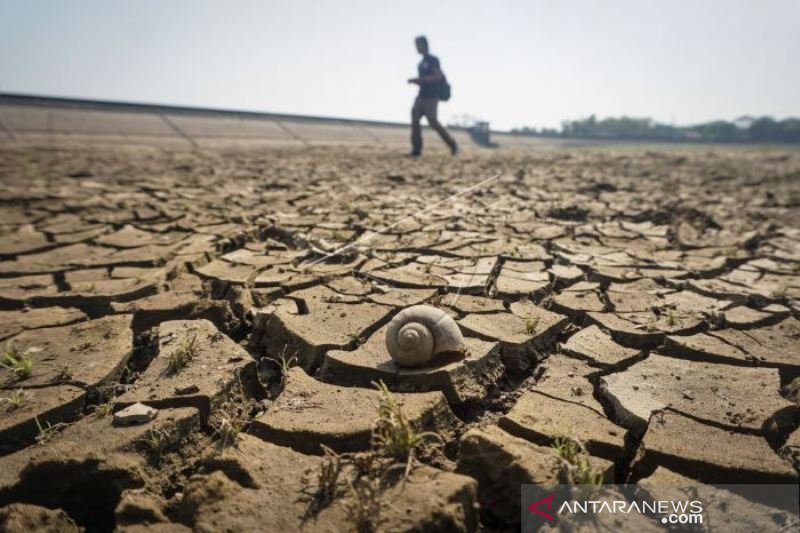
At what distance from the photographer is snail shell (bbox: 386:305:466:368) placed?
167 cm

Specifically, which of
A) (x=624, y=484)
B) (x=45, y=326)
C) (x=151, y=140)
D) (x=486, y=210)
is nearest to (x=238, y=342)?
(x=45, y=326)

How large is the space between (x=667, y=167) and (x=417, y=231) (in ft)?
23.5

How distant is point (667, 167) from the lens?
9125 mm

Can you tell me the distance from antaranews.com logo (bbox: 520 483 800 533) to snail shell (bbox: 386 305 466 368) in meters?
0.57

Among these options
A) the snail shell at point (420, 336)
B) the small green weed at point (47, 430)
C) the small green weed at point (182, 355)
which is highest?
the snail shell at point (420, 336)

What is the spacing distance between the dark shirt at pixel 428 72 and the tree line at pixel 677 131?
43.7 feet

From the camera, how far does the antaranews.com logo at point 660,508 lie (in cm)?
117

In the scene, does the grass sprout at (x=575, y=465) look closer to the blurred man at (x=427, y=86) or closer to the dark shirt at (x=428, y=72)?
the blurred man at (x=427, y=86)

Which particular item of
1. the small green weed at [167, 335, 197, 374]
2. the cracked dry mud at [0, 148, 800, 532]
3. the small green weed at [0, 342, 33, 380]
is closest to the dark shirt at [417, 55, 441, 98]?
the cracked dry mud at [0, 148, 800, 532]

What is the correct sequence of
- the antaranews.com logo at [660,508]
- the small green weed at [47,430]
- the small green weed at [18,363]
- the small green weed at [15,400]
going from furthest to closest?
the small green weed at [18,363]
the small green weed at [15,400]
the small green weed at [47,430]
the antaranews.com logo at [660,508]

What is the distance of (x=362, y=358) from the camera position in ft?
6.22

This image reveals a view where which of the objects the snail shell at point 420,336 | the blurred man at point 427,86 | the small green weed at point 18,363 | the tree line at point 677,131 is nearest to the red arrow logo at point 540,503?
the snail shell at point 420,336

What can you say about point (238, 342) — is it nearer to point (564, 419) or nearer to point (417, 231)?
point (564, 419)

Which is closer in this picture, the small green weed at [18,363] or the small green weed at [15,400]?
the small green weed at [15,400]
